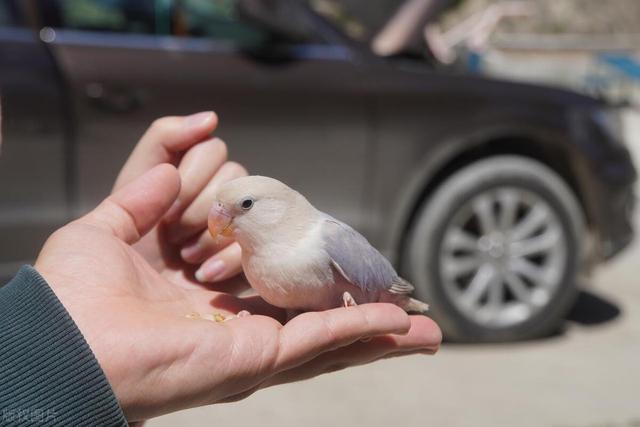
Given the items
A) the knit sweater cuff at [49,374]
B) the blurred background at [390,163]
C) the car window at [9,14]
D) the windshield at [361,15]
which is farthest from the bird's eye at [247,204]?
the windshield at [361,15]

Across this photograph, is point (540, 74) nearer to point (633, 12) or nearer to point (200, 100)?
point (633, 12)

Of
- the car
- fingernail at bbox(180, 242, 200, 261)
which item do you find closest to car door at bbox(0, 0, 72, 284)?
the car

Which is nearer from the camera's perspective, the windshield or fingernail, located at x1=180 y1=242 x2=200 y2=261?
fingernail, located at x1=180 y1=242 x2=200 y2=261

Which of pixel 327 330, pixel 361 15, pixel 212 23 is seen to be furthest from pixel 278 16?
pixel 327 330

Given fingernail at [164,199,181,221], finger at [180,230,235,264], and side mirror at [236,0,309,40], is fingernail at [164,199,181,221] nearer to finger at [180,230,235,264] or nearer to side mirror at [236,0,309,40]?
finger at [180,230,235,264]

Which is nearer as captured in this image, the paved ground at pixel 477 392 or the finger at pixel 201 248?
the finger at pixel 201 248

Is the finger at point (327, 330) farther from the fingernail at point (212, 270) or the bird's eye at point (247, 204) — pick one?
the fingernail at point (212, 270)

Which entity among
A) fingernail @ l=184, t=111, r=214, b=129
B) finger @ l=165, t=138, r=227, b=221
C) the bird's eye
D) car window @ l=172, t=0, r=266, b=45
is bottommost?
the bird's eye

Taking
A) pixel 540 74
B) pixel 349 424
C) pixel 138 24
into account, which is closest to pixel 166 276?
pixel 349 424

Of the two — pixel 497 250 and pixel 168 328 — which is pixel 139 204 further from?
pixel 497 250
